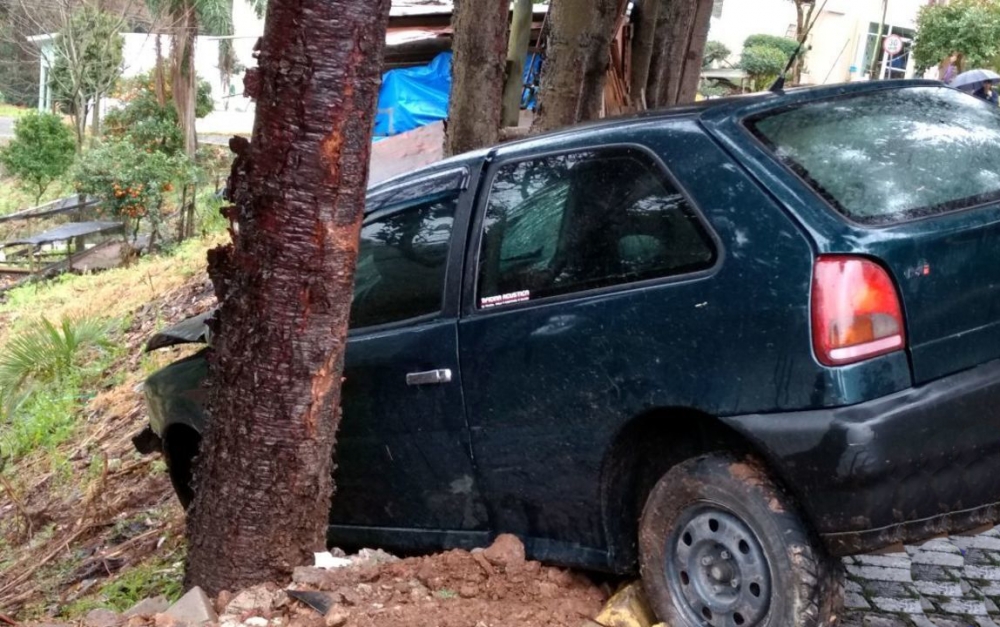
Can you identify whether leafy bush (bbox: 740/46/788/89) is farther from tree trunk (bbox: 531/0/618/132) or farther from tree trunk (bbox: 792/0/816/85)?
tree trunk (bbox: 531/0/618/132)

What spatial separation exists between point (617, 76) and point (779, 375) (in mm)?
6223

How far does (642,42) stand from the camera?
9.26 m

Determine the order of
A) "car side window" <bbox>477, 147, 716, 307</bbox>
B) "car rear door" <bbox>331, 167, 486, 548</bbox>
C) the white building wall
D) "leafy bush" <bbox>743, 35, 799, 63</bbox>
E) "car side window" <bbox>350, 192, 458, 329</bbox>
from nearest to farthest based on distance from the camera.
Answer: "car side window" <bbox>477, 147, 716, 307</bbox>, "car rear door" <bbox>331, 167, 486, 548</bbox>, "car side window" <bbox>350, 192, 458, 329</bbox>, "leafy bush" <bbox>743, 35, 799, 63</bbox>, the white building wall

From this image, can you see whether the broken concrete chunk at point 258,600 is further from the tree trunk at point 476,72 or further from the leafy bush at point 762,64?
the leafy bush at point 762,64

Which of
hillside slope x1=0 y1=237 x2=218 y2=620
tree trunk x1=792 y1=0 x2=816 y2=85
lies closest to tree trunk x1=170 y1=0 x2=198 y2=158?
hillside slope x1=0 y1=237 x2=218 y2=620

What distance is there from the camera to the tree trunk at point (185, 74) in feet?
88.4

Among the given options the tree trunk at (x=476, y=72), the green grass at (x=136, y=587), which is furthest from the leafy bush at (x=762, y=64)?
the green grass at (x=136, y=587)

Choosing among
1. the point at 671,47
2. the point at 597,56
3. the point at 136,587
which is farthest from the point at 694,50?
the point at 136,587

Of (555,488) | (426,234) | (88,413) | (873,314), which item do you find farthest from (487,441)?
(88,413)

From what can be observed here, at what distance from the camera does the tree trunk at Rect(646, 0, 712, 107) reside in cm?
938

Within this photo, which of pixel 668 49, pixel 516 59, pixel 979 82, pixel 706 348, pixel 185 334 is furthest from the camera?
pixel 979 82

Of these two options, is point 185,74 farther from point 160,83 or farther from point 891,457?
point 891,457

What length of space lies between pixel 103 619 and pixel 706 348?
7.78ft

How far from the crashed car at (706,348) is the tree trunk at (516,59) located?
4958 mm
